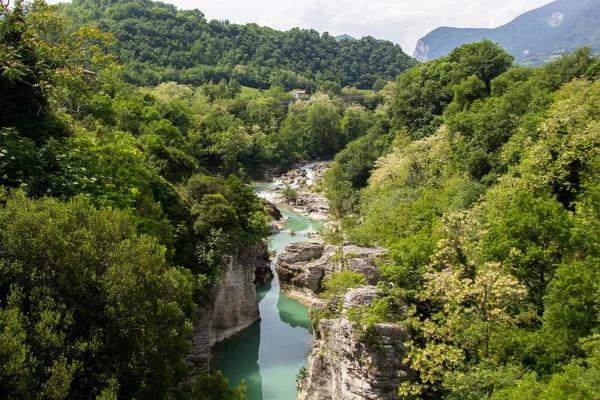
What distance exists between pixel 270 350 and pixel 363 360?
432 inches

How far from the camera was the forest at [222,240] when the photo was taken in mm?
8203

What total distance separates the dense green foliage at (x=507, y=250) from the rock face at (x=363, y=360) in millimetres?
539

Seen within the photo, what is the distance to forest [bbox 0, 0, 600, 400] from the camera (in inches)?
323

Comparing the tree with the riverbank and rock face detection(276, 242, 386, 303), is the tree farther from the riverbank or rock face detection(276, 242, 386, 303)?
rock face detection(276, 242, 386, 303)

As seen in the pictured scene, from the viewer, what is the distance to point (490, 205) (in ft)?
60.0

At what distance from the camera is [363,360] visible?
43.2ft

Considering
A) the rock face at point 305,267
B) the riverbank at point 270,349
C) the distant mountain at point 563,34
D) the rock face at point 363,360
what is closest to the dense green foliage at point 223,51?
the distant mountain at point 563,34

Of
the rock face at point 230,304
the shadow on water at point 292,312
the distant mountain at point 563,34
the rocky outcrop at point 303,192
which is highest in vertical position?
the distant mountain at point 563,34

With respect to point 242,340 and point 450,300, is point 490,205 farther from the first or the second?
point 242,340

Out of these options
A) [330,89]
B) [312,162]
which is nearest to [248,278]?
[312,162]

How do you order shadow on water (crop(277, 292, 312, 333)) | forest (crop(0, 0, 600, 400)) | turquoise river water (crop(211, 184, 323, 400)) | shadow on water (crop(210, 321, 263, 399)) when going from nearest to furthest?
1. forest (crop(0, 0, 600, 400))
2. turquoise river water (crop(211, 184, 323, 400))
3. shadow on water (crop(210, 321, 263, 399))
4. shadow on water (crop(277, 292, 312, 333))

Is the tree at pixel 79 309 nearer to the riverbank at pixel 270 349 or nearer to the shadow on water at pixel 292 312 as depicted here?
the riverbank at pixel 270 349

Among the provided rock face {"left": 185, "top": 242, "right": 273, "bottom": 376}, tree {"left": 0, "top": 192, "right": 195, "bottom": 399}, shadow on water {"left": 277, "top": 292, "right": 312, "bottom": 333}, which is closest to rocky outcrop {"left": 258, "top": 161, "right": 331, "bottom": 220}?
shadow on water {"left": 277, "top": 292, "right": 312, "bottom": 333}

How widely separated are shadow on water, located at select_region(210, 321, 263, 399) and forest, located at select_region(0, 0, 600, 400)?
4.57 metres
